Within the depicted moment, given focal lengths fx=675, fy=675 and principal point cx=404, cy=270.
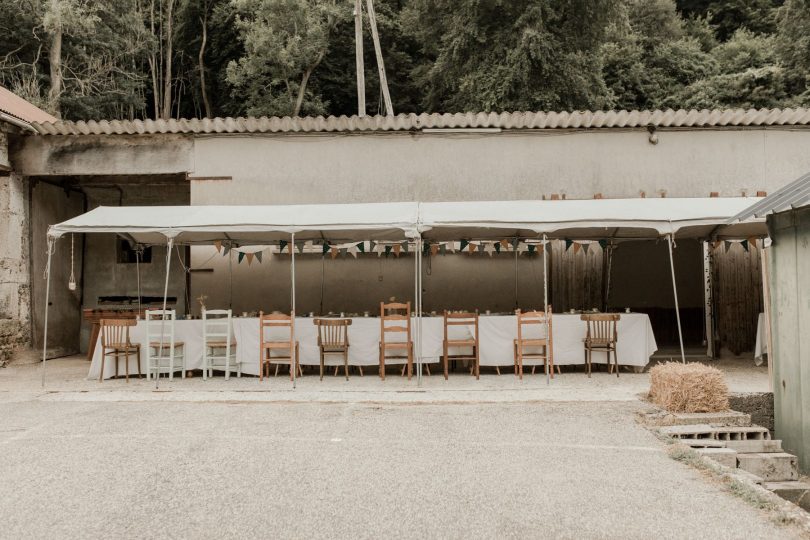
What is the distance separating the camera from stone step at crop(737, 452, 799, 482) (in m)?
5.38

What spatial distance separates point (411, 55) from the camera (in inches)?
959

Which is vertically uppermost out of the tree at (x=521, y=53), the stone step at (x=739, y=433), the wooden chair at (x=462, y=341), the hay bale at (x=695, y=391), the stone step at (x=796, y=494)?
the tree at (x=521, y=53)

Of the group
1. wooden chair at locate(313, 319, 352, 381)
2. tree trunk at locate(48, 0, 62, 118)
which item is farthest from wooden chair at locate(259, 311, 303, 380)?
tree trunk at locate(48, 0, 62, 118)

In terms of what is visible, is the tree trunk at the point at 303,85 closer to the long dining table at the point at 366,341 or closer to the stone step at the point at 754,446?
the long dining table at the point at 366,341

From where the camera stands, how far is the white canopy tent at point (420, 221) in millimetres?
8016

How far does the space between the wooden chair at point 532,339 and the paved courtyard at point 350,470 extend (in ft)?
3.63

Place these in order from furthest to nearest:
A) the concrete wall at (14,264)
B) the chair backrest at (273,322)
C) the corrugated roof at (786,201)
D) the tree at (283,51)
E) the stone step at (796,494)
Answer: the tree at (283,51)
the concrete wall at (14,264)
the chair backrest at (273,322)
the corrugated roof at (786,201)
the stone step at (796,494)

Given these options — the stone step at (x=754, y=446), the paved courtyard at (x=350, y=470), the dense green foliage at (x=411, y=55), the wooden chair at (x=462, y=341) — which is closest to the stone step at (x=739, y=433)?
the stone step at (x=754, y=446)

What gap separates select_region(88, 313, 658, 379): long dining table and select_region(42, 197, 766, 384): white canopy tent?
28.6 inches

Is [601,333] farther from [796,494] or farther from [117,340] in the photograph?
[117,340]

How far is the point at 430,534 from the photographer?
3.48 meters

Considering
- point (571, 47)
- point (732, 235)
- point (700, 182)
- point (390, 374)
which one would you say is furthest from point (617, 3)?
point (390, 374)

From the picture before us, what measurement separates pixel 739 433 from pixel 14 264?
33.5 ft

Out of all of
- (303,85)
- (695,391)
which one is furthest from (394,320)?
(303,85)
